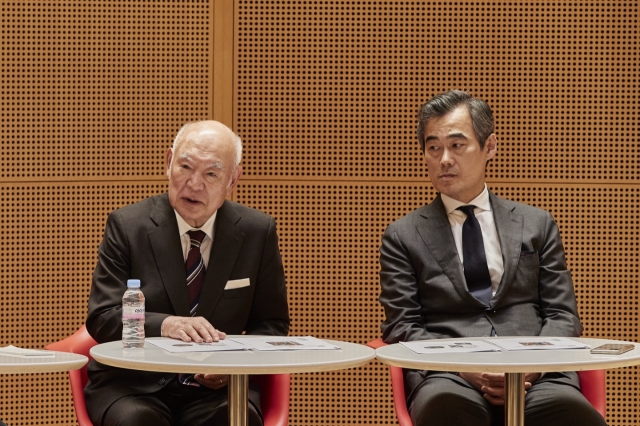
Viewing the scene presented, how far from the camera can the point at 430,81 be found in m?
5.14

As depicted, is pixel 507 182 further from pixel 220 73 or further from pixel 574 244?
pixel 220 73

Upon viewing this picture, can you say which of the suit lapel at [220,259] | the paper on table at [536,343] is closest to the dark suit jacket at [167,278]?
the suit lapel at [220,259]

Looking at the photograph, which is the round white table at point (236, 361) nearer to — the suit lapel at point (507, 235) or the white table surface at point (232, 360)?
the white table surface at point (232, 360)

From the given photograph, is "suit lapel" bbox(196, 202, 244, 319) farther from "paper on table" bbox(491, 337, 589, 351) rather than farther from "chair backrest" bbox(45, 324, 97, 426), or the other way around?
"paper on table" bbox(491, 337, 589, 351)

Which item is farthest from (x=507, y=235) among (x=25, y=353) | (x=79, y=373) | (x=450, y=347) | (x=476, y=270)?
(x=25, y=353)

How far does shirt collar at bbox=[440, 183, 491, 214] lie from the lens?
4.02 metres

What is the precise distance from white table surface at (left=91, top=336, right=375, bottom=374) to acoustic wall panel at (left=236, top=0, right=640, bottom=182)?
2.22 m

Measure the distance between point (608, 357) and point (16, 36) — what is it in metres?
3.69

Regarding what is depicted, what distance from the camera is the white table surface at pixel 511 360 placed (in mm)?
2695

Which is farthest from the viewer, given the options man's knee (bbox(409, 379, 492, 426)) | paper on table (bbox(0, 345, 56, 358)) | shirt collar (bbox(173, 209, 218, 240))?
shirt collar (bbox(173, 209, 218, 240))

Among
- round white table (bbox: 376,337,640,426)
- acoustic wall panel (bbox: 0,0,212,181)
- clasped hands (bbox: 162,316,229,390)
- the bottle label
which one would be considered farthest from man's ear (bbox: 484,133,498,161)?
the bottle label

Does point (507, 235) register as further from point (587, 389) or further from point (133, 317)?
point (133, 317)

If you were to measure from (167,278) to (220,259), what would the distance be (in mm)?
232

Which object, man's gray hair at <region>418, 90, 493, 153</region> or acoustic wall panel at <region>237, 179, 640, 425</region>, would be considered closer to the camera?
man's gray hair at <region>418, 90, 493, 153</region>
